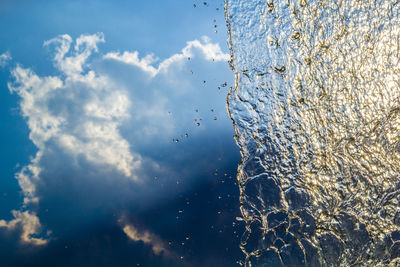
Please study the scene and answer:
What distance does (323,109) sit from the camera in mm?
4688

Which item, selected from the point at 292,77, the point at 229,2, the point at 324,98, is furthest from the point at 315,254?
the point at 229,2

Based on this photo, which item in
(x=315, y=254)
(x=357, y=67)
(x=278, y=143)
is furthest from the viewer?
(x=315, y=254)

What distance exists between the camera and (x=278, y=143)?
483cm

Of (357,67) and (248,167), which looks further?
(248,167)

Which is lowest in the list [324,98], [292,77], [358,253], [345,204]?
[358,253]

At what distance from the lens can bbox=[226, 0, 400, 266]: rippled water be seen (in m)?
4.50

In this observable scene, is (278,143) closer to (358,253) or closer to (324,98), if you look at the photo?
(324,98)

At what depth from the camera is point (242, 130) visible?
4.73 metres

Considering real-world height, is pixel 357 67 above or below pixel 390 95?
above

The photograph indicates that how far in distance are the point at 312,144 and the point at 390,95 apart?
1344 mm

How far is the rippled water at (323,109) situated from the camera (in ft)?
14.8

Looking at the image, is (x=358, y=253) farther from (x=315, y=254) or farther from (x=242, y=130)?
(x=242, y=130)

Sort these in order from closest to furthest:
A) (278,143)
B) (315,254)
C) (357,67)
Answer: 1. (357,67)
2. (278,143)
3. (315,254)

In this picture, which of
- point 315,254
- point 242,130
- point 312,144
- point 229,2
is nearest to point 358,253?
point 315,254
